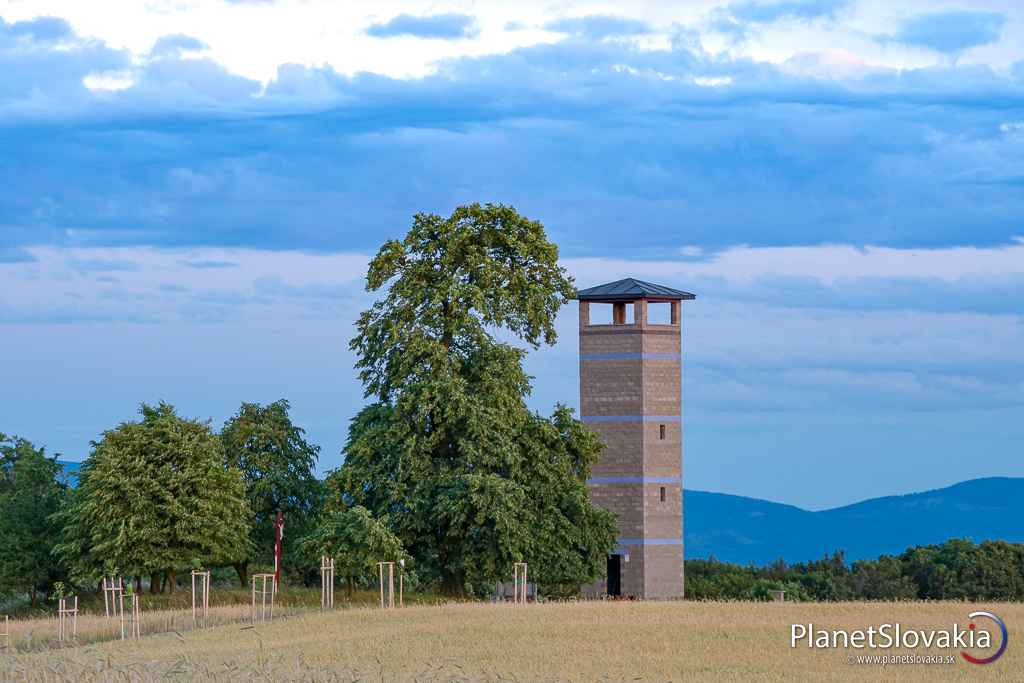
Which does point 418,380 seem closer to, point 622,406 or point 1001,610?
point 622,406

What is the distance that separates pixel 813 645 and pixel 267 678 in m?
14.7

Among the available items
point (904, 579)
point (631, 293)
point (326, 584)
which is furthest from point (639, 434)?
point (904, 579)

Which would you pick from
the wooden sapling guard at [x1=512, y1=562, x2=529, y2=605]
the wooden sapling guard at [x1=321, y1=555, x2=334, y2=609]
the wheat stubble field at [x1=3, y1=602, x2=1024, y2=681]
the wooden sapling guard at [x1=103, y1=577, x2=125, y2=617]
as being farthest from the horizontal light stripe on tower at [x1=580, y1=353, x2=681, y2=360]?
the wooden sapling guard at [x1=103, y1=577, x2=125, y2=617]

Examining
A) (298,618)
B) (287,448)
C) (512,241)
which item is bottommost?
(298,618)

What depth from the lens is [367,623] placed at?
4691 centimetres

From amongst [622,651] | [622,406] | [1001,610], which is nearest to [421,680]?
[622,651]

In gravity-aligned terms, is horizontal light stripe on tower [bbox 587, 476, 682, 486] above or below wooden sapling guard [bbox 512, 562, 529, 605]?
above

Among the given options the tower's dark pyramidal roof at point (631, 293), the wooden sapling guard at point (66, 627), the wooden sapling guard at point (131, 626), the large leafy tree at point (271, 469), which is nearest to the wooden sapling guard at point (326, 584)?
the wooden sapling guard at point (131, 626)

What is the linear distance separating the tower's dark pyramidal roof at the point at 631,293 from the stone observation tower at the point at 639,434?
0.15ft

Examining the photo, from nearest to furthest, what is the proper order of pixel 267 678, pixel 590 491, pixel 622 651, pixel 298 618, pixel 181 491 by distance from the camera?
1. pixel 267 678
2. pixel 622 651
3. pixel 298 618
4. pixel 181 491
5. pixel 590 491

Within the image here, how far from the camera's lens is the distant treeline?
85688 millimetres

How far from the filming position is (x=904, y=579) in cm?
8988

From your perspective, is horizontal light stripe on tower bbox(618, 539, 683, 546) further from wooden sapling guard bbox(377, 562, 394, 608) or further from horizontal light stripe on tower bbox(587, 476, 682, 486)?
wooden sapling guard bbox(377, 562, 394, 608)

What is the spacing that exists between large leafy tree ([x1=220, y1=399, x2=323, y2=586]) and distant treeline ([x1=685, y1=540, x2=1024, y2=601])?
21.0 m
